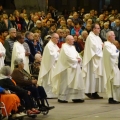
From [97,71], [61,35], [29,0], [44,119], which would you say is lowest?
[44,119]

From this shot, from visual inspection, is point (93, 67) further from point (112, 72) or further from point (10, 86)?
point (10, 86)

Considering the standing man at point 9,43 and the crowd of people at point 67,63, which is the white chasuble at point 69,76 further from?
the standing man at point 9,43

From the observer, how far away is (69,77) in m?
17.5

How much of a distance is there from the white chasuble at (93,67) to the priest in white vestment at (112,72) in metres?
1.17

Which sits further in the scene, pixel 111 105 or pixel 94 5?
pixel 94 5

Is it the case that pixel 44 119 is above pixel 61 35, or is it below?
below

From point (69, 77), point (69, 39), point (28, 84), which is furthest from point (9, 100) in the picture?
point (69, 39)

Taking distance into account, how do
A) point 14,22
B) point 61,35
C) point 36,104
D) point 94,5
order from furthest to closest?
point 94,5 → point 14,22 → point 61,35 → point 36,104

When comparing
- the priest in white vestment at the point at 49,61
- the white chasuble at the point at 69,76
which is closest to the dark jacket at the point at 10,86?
the white chasuble at the point at 69,76

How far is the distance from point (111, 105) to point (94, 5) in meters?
22.5

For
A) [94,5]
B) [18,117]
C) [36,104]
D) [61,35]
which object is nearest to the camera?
[18,117]

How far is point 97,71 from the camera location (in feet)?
61.0

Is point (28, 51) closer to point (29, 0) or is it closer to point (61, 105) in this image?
point (61, 105)

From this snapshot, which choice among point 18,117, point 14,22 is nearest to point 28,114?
point 18,117
